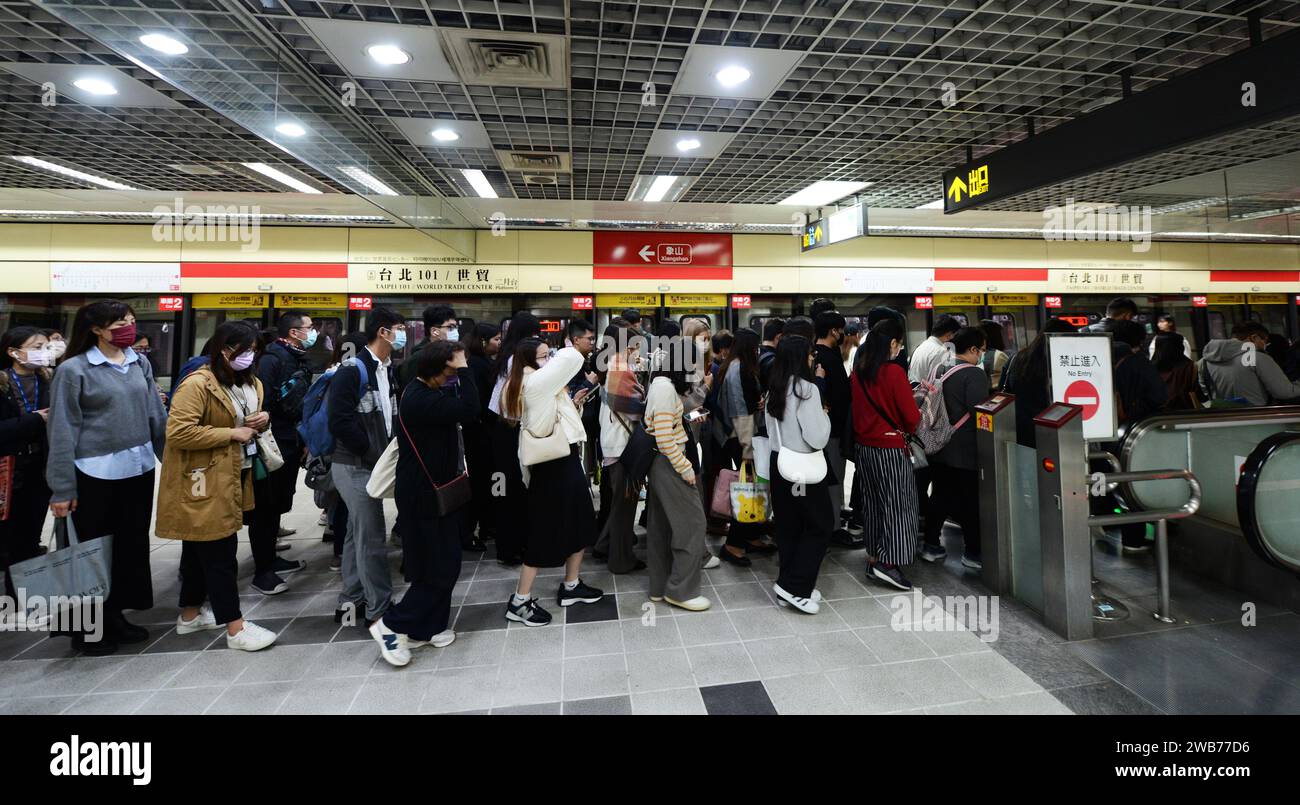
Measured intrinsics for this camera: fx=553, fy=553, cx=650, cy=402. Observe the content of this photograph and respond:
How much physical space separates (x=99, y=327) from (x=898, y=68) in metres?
4.48

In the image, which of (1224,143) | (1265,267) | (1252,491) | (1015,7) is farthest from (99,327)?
(1265,267)

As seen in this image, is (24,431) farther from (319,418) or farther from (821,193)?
(821,193)

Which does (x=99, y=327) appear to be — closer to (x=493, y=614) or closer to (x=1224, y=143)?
(x=493, y=614)

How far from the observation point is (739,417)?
3.70 meters

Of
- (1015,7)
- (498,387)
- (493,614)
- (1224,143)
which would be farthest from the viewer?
(1224,143)

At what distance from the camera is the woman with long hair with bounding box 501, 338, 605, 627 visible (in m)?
2.71

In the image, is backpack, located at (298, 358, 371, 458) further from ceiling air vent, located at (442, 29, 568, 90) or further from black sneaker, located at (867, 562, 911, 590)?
black sneaker, located at (867, 562, 911, 590)

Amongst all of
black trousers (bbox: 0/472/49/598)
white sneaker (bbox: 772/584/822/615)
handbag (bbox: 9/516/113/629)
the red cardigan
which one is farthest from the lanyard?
the red cardigan

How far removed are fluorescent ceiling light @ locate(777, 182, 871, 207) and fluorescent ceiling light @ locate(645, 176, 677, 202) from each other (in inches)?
A: 56.0

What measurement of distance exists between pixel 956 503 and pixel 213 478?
13.9 feet

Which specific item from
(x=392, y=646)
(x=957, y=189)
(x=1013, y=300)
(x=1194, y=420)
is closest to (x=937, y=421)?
(x=1194, y=420)

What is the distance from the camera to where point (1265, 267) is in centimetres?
903

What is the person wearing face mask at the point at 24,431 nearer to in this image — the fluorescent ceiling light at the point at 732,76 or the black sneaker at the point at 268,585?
the black sneaker at the point at 268,585

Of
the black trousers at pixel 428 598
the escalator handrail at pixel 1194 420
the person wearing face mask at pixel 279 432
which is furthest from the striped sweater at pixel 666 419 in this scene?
the escalator handrail at pixel 1194 420
